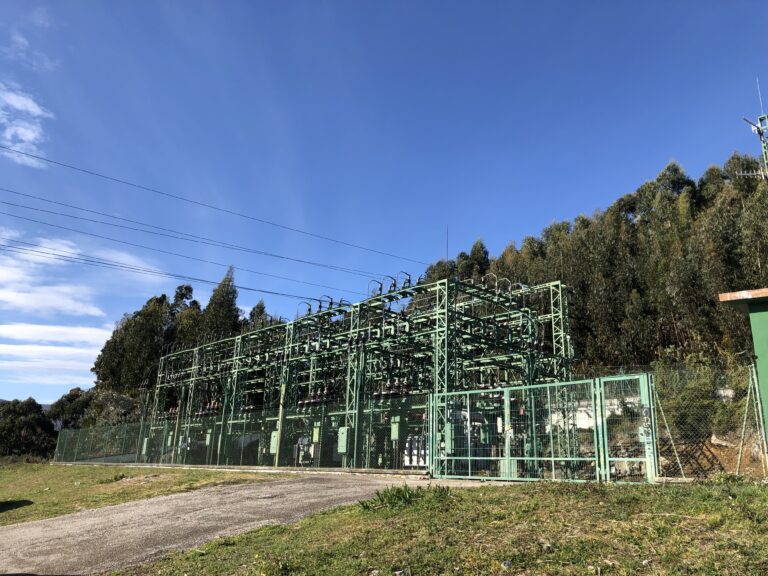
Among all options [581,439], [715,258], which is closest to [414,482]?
[581,439]

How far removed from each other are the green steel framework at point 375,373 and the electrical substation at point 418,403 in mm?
82

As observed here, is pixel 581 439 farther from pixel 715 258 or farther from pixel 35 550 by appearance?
pixel 715 258

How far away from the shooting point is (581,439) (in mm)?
12609

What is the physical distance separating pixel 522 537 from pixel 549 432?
690 centimetres

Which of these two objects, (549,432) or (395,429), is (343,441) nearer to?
(395,429)

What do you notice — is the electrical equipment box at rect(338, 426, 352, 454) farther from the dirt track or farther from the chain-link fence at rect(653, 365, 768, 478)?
the chain-link fence at rect(653, 365, 768, 478)

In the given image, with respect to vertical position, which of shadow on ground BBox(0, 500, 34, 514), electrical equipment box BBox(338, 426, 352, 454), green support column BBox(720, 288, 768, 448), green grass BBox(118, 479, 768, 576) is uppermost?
green support column BBox(720, 288, 768, 448)

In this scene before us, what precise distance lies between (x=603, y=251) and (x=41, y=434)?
5157 centimetres

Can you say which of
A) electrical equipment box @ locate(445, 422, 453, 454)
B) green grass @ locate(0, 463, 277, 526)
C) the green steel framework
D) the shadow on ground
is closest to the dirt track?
electrical equipment box @ locate(445, 422, 453, 454)

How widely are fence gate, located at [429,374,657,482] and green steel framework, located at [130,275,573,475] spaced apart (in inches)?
30.5

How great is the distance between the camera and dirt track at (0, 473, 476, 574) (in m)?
9.12

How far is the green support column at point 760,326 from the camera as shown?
11219 mm

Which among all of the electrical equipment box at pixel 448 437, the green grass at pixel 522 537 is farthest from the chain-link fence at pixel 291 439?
the green grass at pixel 522 537

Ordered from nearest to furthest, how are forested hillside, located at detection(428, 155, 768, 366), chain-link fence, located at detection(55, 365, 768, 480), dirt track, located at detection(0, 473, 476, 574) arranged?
1. dirt track, located at detection(0, 473, 476, 574)
2. chain-link fence, located at detection(55, 365, 768, 480)
3. forested hillside, located at detection(428, 155, 768, 366)
